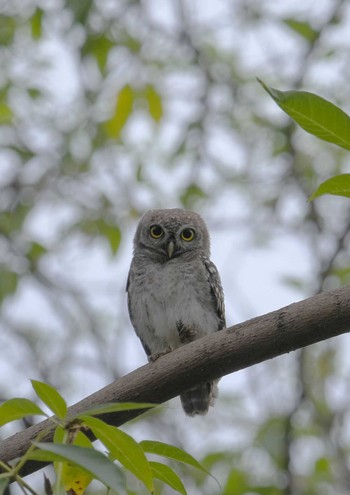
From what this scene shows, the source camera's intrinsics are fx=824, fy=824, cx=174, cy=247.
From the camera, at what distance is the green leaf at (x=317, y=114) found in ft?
6.95

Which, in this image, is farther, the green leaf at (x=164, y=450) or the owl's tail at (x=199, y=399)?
the owl's tail at (x=199, y=399)

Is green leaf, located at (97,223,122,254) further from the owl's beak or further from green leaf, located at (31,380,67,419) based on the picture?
green leaf, located at (31,380,67,419)

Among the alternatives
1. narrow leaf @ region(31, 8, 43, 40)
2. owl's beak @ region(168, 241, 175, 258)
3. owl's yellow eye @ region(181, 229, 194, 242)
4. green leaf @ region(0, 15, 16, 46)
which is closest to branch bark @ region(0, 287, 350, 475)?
owl's beak @ region(168, 241, 175, 258)

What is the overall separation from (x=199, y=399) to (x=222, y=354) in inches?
119

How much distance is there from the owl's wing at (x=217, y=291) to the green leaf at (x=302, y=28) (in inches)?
87.0

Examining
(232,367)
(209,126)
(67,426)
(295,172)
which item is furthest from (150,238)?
(67,426)

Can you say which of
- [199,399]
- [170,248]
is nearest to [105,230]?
[170,248]

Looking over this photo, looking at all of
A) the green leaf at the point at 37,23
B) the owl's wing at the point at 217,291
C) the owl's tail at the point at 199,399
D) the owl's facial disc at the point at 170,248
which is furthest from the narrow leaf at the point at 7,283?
the green leaf at the point at 37,23

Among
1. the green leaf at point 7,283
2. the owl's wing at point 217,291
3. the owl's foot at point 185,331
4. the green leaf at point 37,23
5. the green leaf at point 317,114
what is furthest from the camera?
the green leaf at point 7,283

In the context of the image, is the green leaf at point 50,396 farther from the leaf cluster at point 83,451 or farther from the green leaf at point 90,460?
the green leaf at point 90,460

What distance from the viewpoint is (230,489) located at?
17.3ft

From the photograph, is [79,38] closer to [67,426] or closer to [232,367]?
[232,367]

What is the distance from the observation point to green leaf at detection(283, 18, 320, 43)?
682 cm

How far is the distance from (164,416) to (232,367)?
271 inches
